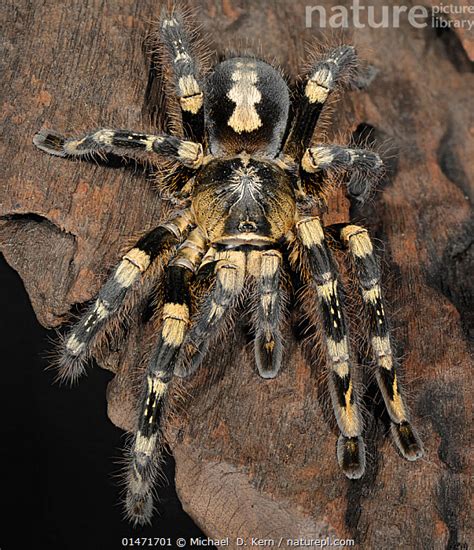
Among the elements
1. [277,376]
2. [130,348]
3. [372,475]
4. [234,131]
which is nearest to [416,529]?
[372,475]

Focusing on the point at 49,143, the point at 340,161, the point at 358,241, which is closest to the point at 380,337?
the point at 358,241

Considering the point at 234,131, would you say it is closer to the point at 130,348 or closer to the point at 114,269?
the point at 114,269

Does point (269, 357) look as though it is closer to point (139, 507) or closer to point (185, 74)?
point (139, 507)

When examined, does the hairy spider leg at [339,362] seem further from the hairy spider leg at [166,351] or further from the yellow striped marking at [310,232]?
the hairy spider leg at [166,351]

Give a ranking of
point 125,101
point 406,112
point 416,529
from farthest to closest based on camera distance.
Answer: point 406,112 → point 125,101 → point 416,529

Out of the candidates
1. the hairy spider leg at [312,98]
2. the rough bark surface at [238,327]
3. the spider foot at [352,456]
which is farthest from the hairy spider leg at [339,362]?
the hairy spider leg at [312,98]
